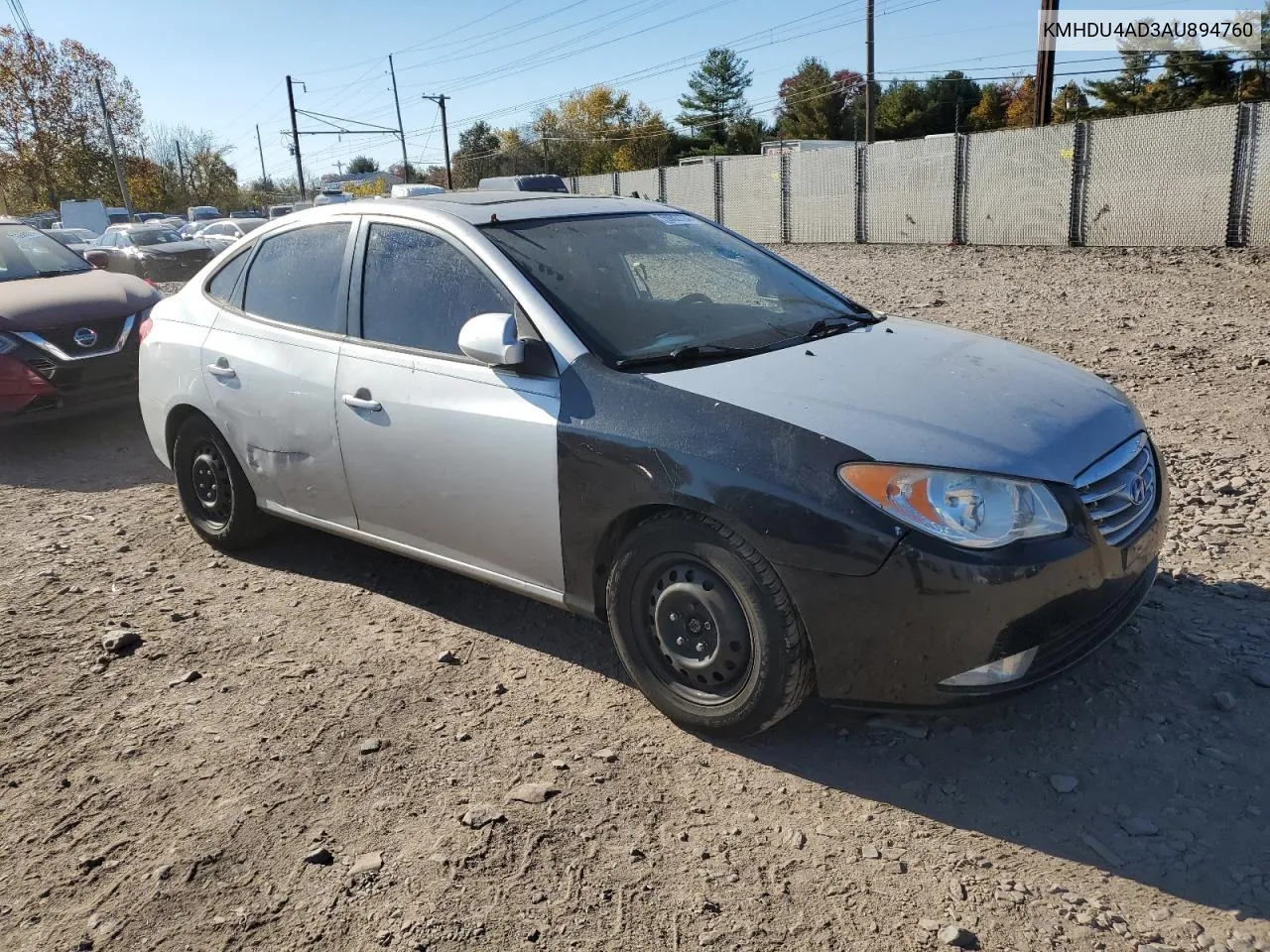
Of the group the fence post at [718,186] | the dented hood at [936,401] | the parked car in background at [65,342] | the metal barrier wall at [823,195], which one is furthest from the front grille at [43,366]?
the fence post at [718,186]

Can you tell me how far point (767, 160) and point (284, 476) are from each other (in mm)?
23116

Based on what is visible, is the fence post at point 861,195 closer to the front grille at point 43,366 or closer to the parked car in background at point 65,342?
the parked car in background at point 65,342

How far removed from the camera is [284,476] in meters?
A: 4.33

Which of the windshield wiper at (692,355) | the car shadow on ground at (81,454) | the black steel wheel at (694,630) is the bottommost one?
the car shadow on ground at (81,454)

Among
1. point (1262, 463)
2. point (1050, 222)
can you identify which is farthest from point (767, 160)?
point (1262, 463)

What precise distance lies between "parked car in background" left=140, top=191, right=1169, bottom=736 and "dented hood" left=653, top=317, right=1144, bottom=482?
0.01 m

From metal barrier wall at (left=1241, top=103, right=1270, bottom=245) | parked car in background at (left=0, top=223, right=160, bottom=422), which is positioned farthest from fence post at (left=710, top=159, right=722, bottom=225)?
parked car in background at (left=0, top=223, right=160, bottom=422)

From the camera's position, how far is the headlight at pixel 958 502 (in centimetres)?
265

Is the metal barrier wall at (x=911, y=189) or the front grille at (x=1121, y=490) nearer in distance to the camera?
the front grille at (x=1121, y=490)

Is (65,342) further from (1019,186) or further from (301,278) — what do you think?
(1019,186)

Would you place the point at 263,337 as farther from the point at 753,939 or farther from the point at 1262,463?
the point at 1262,463

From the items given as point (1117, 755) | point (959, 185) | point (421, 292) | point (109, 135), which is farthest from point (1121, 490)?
point (109, 135)

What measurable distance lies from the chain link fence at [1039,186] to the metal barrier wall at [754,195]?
1.6 inches

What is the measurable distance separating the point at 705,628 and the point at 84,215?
1855 inches
